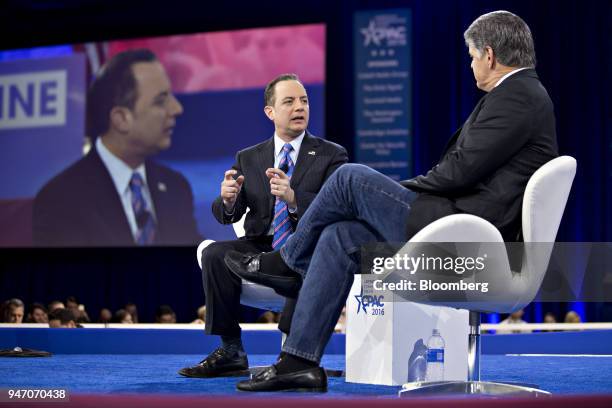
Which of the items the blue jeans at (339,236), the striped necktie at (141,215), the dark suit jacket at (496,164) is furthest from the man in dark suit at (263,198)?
the striped necktie at (141,215)

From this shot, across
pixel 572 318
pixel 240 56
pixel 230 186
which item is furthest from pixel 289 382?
pixel 240 56

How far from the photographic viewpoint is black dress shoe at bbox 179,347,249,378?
2797 millimetres

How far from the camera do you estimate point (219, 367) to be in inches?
112

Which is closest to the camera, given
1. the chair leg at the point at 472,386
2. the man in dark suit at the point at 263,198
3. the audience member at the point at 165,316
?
the chair leg at the point at 472,386

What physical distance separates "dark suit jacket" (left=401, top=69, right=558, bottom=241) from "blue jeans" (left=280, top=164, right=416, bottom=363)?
73 mm

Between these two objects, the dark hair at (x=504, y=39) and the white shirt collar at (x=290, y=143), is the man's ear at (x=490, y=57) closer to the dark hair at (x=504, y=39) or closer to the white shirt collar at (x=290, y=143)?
the dark hair at (x=504, y=39)

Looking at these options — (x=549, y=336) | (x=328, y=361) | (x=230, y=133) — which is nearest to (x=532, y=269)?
(x=328, y=361)

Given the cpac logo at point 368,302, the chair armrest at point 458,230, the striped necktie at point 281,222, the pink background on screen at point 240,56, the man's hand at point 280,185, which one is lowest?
the cpac logo at point 368,302

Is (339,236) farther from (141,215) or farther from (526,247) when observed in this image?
(141,215)

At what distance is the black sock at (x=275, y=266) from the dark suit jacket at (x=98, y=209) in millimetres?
5710

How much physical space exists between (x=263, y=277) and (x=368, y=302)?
427 millimetres

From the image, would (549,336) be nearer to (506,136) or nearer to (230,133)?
(506,136)

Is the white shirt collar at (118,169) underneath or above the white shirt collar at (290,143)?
above

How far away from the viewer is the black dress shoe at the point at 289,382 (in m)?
2.11
